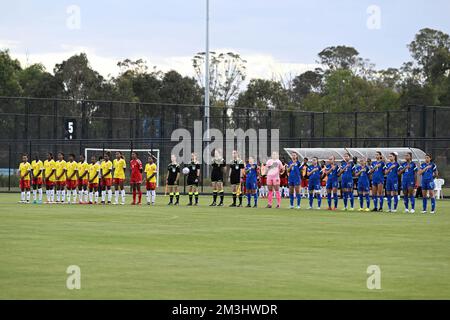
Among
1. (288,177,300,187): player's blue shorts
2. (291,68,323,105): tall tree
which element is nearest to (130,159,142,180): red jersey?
(288,177,300,187): player's blue shorts

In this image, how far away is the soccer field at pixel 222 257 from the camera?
472 inches

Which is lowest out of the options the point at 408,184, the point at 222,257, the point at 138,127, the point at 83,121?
the point at 222,257

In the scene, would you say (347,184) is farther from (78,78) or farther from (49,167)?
(78,78)

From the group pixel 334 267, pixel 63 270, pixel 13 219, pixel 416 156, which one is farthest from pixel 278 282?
pixel 416 156

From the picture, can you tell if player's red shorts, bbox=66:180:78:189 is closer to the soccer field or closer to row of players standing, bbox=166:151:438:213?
row of players standing, bbox=166:151:438:213

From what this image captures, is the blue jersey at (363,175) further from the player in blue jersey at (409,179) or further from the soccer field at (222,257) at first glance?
the soccer field at (222,257)

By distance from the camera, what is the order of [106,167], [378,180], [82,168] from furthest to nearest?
[82,168] → [106,167] → [378,180]

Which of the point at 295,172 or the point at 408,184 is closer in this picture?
the point at 408,184

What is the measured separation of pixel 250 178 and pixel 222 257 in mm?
19803

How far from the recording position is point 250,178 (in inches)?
1400

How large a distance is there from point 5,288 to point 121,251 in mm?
4840

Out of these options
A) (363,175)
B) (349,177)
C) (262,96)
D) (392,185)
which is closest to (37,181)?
(349,177)

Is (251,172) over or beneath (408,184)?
over
